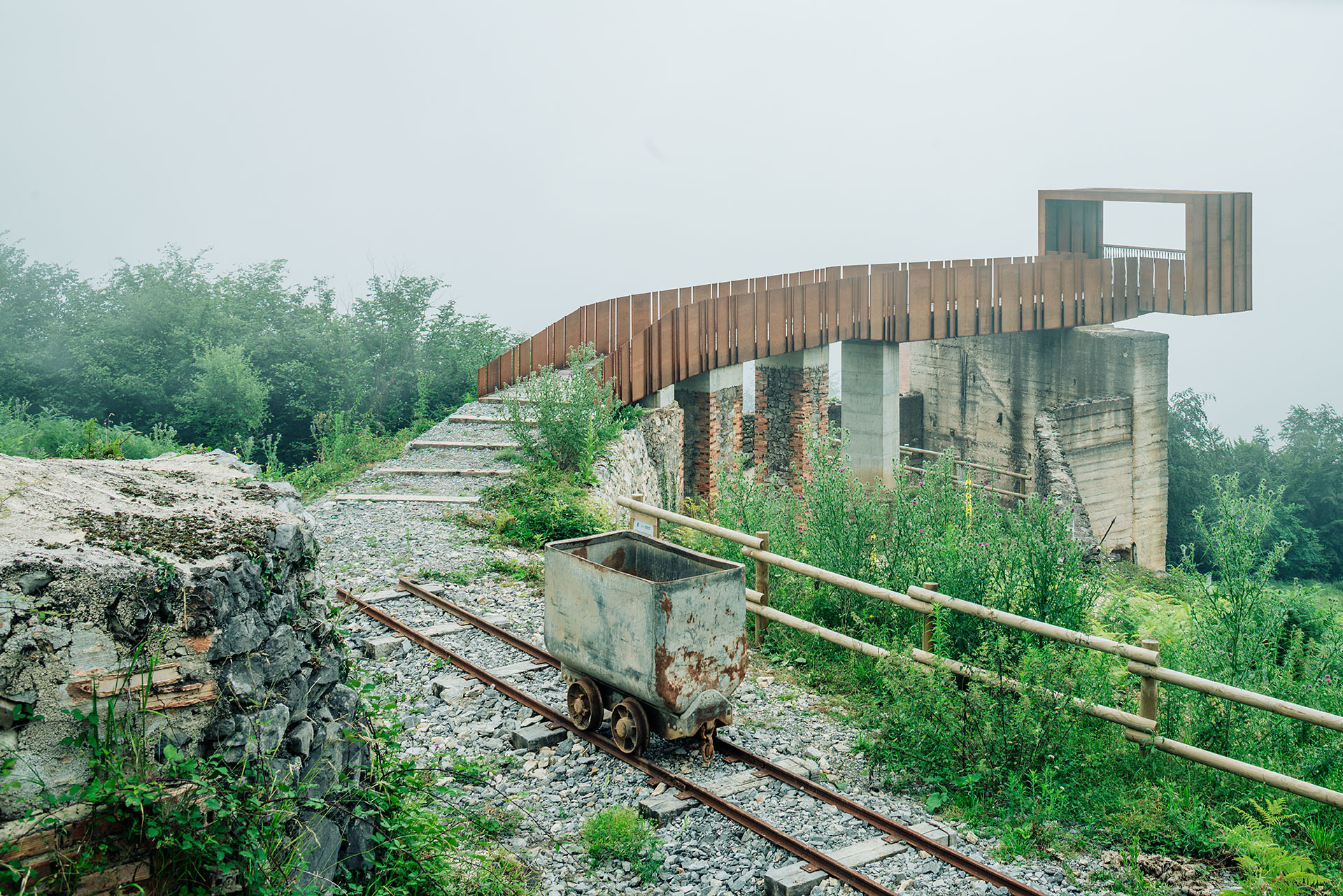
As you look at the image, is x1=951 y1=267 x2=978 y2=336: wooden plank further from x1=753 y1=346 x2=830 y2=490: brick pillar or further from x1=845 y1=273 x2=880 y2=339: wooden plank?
x1=753 y1=346 x2=830 y2=490: brick pillar

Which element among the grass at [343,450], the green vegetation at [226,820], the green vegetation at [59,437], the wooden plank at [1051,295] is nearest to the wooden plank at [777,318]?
the grass at [343,450]

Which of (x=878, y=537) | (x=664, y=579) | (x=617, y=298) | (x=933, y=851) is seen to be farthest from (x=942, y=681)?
(x=617, y=298)

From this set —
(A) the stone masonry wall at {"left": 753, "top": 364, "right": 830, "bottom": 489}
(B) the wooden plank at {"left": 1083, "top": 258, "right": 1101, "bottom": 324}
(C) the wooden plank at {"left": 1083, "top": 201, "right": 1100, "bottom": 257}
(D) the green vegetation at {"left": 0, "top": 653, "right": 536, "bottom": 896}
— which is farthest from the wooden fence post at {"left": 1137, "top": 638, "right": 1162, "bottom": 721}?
(C) the wooden plank at {"left": 1083, "top": 201, "right": 1100, "bottom": 257}

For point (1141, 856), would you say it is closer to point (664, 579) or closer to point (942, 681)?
point (942, 681)

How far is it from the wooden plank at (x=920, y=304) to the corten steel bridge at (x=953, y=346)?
40 mm

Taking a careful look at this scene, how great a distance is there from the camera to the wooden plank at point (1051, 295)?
24.5 metres

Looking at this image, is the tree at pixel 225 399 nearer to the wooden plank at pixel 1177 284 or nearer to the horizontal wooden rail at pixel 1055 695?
the horizontal wooden rail at pixel 1055 695

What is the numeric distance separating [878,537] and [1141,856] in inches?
170

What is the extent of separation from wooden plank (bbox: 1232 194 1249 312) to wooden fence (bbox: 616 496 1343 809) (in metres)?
21.9

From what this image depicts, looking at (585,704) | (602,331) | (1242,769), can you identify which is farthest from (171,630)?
(602,331)

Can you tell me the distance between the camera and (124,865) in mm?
4094

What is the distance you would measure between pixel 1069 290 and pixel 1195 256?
3.72m

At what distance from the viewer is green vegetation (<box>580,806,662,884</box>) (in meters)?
5.92

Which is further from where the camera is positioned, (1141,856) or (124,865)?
(1141,856)
